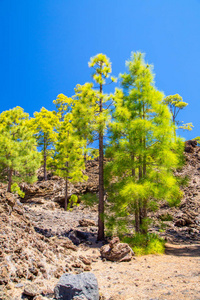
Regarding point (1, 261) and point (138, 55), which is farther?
point (138, 55)

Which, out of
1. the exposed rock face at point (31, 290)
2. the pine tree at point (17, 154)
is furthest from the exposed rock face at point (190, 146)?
the exposed rock face at point (31, 290)

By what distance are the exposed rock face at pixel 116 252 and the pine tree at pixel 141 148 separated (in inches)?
72.1

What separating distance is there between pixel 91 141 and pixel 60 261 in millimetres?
5675

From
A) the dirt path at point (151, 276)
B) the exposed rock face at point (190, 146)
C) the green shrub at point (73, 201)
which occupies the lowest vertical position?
the dirt path at point (151, 276)

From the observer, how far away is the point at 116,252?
7.68 meters

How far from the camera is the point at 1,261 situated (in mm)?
4969

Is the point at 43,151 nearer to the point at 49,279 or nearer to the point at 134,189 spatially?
the point at 134,189

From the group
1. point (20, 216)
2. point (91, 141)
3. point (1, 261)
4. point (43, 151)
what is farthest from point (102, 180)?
point (43, 151)

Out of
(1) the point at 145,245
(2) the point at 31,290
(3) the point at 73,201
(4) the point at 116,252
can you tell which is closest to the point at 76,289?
(2) the point at 31,290

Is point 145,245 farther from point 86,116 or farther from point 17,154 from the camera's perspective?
point 17,154

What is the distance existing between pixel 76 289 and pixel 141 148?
6561 millimetres

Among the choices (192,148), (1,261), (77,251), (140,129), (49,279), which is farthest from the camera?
(192,148)

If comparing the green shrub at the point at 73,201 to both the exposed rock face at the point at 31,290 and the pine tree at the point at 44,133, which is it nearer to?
the pine tree at the point at 44,133

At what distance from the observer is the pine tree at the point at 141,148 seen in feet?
30.7
